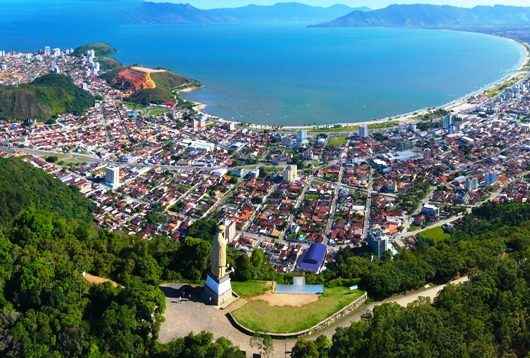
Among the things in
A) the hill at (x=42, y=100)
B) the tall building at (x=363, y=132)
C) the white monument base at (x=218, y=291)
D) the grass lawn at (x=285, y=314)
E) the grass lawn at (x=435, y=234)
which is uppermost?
the white monument base at (x=218, y=291)

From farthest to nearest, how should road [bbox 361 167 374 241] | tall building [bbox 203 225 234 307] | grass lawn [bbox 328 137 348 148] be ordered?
grass lawn [bbox 328 137 348 148], road [bbox 361 167 374 241], tall building [bbox 203 225 234 307]

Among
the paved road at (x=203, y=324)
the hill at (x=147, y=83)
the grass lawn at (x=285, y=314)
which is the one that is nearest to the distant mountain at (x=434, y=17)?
the hill at (x=147, y=83)

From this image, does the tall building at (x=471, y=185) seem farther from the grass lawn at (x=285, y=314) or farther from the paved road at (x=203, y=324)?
the paved road at (x=203, y=324)

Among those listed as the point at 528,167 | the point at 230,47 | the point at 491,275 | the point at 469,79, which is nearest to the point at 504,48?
the point at 469,79

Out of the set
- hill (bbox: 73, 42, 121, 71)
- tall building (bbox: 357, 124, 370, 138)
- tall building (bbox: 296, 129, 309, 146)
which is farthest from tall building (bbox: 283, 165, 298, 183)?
hill (bbox: 73, 42, 121, 71)

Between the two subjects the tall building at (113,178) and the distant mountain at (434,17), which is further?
the distant mountain at (434,17)

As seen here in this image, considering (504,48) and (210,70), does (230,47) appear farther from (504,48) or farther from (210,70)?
(504,48)

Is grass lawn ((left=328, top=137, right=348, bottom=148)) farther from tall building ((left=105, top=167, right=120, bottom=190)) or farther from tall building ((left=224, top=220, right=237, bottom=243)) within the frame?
tall building ((left=224, top=220, right=237, bottom=243))
